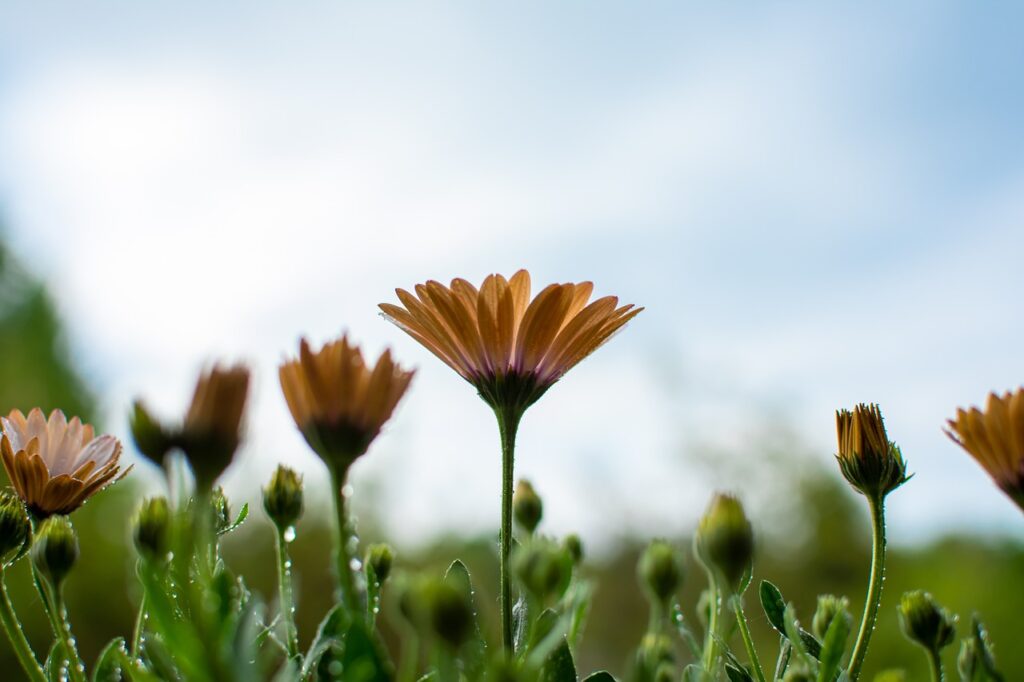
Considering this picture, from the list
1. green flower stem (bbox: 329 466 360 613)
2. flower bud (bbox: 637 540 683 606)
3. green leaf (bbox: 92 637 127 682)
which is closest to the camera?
green flower stem (bbox: 329 466 360 613)

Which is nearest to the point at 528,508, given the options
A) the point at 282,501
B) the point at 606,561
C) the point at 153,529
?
the point at 282,501

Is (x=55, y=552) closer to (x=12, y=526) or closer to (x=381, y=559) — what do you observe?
(x=12, y=526)

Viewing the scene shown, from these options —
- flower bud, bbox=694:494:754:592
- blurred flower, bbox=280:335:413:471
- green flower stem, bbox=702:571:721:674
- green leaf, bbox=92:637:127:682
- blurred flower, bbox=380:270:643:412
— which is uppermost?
blurred flower, bbox=380:270:643:412

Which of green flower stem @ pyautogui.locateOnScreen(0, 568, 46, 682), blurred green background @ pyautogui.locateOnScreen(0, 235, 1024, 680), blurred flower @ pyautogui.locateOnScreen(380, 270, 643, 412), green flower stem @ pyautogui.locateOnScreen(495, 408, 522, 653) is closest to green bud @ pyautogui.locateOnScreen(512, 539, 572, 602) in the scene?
green flower stem @ pyautogui.locateOnScreen(495, 408, 522, 653)

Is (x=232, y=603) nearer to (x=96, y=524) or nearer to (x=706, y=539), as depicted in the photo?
(x=706, y=539)

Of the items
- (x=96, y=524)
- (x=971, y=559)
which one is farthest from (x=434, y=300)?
(x=96, y=524)

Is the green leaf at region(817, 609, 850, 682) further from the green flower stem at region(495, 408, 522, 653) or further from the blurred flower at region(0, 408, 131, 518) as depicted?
the blurred flower at region(0, 408, 131, 518)
